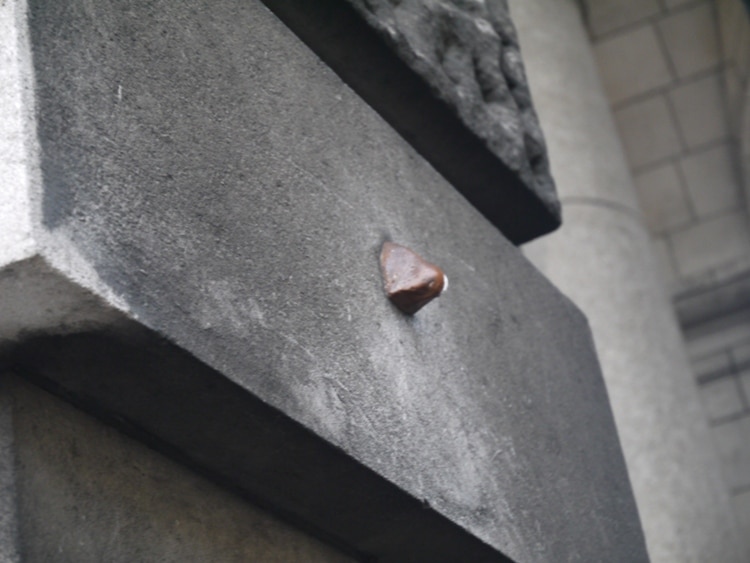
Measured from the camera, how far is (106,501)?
119 cm

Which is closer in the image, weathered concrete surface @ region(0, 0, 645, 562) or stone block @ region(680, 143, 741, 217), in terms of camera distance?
weathered concrete surface @ region(0, 0, 645, 562)

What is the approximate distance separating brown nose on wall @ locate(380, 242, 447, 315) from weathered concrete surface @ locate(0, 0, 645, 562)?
18 mm

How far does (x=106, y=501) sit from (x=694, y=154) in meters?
4.32

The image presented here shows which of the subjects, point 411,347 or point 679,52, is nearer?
point 411,347

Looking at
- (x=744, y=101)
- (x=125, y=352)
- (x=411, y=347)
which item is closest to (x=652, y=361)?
(x=744, y=101)

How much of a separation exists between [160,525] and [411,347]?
1.46ft

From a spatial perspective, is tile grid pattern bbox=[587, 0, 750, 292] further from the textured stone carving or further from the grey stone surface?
the grey stone surface

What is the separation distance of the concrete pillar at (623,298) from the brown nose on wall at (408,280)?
2.11 m

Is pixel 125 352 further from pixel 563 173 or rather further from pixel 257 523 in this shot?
pixel 563 173

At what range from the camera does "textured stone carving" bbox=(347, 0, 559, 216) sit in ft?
6.19

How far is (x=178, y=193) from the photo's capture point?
1.26 meters

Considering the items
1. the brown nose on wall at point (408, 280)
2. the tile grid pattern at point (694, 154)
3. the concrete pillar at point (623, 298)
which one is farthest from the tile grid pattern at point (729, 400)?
the brown nose on wall at point (408, 280)

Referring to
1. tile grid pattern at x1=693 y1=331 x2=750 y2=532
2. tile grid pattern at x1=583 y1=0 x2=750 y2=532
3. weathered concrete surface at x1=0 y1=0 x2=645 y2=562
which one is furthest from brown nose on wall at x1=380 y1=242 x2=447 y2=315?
tile grid pattern at x1=693 y1=331 x2=750 y2=532

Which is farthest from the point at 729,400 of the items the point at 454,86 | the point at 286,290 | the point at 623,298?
the point at 286,290
